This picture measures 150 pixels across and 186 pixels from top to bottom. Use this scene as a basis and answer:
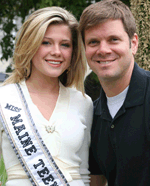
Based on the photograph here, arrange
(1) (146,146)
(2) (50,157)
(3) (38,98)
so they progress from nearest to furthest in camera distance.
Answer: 1. (1) (146,146)
2. (2) (50,157)
3. (3) (38,98)

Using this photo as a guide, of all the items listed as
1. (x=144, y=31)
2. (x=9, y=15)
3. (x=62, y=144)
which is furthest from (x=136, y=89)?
(x=9, y=15)

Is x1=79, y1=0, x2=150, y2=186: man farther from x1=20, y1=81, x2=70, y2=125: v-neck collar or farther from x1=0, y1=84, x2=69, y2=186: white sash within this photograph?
x1=0, y1=84, x2=69, y2=186: white sash

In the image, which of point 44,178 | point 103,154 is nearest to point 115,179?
point 103,154

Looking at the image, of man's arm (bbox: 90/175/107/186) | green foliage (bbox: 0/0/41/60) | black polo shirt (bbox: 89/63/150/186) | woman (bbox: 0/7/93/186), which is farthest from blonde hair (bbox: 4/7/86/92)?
green foliage (bbox: 0/0/41/60)

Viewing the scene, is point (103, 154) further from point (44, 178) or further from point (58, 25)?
point (58, 25)

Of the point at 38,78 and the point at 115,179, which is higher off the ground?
the point at 38,78

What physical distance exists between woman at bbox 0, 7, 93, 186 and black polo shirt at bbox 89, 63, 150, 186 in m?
0.21

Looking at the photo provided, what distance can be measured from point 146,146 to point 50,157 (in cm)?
72

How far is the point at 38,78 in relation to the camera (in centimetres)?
243

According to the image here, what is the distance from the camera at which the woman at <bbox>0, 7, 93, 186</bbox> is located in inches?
86.4

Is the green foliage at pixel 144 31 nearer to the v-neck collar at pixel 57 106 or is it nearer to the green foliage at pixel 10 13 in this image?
the v-neck collar at pixel 57 106

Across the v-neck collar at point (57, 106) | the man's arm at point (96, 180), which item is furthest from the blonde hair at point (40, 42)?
the man's arm at point (96, 180)

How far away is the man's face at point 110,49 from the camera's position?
83.0 inches

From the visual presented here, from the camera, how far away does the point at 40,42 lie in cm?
222
